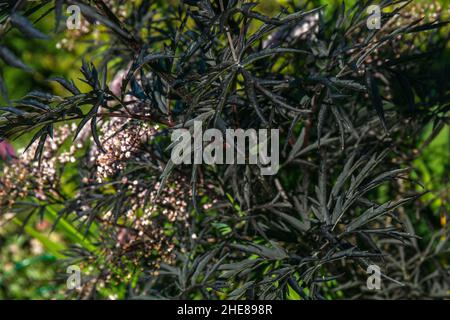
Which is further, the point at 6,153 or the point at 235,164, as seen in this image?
the point at 6,153

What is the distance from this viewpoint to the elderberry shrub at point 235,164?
4.09 ft

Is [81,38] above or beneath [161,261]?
above

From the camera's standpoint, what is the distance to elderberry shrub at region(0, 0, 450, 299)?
125 cm

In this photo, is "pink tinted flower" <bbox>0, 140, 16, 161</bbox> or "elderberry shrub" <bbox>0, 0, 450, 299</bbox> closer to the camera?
"elderberry shrub" <bbox>0, 0, 450, 299</bbox>

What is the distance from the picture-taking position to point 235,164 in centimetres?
144

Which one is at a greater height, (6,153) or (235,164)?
(6,153)

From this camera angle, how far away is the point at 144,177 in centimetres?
167

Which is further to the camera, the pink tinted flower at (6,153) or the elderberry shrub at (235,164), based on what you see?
the pink tinted flower at (6,153)

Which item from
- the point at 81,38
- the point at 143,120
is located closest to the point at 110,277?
the point at 143,120

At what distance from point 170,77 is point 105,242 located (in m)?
0.72
